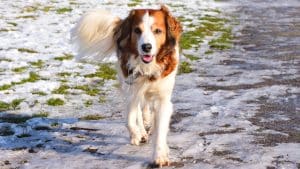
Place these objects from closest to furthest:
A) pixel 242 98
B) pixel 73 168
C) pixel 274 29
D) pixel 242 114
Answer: pixel 73 168, pixel 242 114, pixel 242 98, pixel 274 29

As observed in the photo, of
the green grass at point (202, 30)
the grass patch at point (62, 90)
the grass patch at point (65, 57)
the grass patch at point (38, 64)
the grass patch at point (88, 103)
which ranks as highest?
the green grass at point (202, 30)

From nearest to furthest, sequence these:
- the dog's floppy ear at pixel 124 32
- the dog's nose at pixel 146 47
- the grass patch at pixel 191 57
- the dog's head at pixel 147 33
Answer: the dog's nose at pixel 146 47 < the dog's head at pixel 147 33 < the dog's floppy ear at pixel 124 32 < the grass patch at pixel 191 57

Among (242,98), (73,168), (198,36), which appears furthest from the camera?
(198,36)

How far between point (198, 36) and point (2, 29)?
235 inches

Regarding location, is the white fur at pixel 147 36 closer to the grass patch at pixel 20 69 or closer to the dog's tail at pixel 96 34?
the dog's tail at pixel 96 34

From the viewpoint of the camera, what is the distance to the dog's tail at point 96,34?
245 inches

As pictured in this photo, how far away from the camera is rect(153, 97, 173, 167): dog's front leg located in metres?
5.30

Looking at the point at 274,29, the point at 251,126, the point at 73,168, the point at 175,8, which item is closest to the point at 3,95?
the point at 73,168

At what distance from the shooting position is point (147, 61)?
214 inches

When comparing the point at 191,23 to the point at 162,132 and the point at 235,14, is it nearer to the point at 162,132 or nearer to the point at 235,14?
the point at 235,14

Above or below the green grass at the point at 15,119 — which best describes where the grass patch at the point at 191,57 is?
above

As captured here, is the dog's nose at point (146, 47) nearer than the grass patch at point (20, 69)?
Yes

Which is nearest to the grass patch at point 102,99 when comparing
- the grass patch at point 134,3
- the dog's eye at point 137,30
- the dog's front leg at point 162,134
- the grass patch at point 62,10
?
the dog's front leg at point 162,134

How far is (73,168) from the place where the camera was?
17.5 ft
